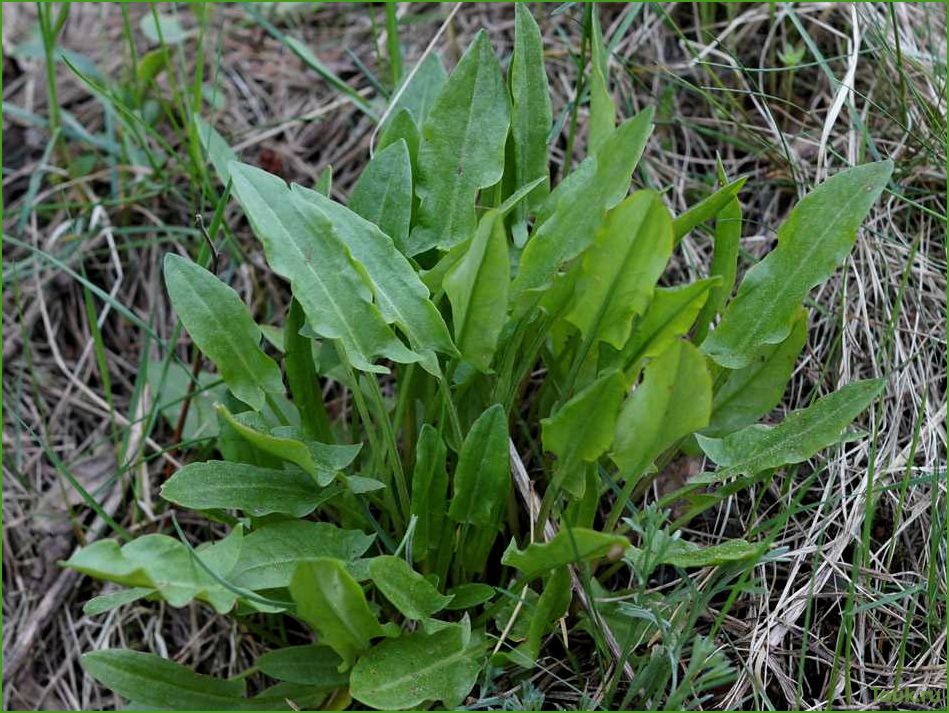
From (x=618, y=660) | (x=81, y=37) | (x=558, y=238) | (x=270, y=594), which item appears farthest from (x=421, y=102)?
(x=81, y=37)

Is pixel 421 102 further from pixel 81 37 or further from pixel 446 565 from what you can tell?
pixel 81 37

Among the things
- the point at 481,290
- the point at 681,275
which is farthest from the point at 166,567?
the point at 681,275

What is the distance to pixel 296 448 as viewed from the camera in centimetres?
138

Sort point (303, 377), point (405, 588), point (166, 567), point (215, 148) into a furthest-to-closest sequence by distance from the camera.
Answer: point (215, 148) → point (303, 377) → point (405, 588) → point (166, 567)

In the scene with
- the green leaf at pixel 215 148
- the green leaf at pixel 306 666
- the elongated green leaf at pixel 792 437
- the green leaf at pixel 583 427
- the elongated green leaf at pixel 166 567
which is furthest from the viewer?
the green leaf at pixel 215 148

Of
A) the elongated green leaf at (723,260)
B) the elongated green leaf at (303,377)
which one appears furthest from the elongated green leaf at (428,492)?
the elongated green leaf at (723,260)

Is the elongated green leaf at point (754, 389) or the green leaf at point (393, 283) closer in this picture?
the green leaf at point (393, 283)

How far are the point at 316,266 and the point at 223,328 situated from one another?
8.2 inches

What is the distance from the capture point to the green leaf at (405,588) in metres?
1.33

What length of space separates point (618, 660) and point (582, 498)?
23cm

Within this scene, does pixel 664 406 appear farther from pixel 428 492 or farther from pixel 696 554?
pixel 428 492

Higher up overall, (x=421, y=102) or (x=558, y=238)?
(x=421, y=102)

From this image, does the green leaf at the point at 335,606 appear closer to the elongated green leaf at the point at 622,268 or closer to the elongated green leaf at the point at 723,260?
the elongated green leaf at the point at 622,268

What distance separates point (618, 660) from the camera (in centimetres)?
142
